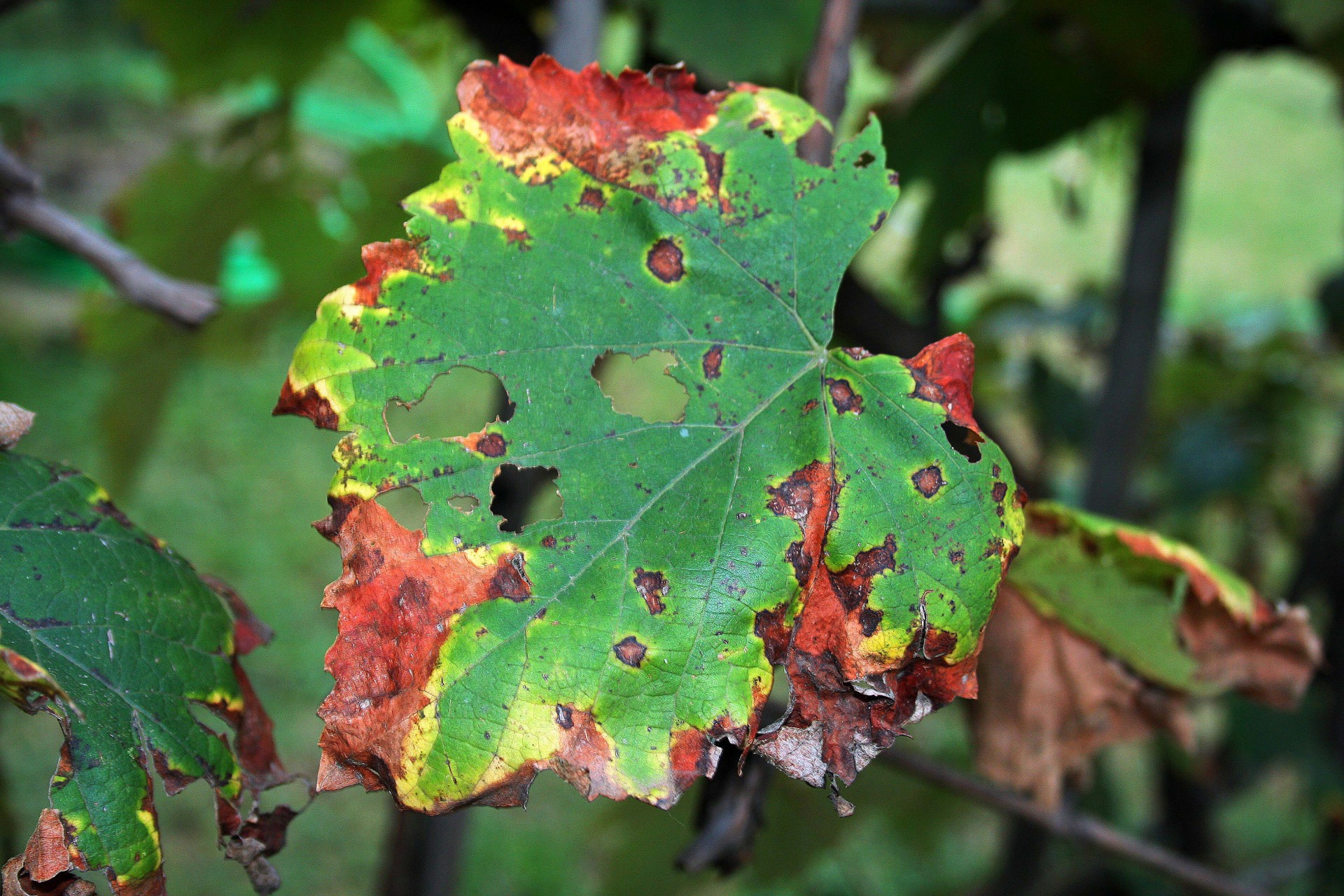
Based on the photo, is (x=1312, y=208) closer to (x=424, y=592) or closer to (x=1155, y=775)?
(x=1155, y=775)

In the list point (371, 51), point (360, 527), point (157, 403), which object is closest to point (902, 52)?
point (157, 403)

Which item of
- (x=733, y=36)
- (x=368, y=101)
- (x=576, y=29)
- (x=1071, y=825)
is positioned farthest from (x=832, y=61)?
(x=368, y=101)

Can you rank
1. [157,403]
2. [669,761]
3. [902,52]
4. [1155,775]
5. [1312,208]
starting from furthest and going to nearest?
[1312,208] → [1155,775] → [902,52] → [157,403] → [669,761]

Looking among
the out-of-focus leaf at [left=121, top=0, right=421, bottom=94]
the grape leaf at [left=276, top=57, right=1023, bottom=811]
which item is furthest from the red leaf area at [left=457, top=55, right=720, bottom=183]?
the out-of-focus leaf at [left=121, top=0, right=421, bottom=94]

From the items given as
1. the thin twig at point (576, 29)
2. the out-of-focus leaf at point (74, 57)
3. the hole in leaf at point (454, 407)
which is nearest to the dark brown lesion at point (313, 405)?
the thin twig at point (576, 29)

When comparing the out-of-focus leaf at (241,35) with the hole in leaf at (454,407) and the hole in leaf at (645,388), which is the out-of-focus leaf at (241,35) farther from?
the hole in leaf at (645,388)

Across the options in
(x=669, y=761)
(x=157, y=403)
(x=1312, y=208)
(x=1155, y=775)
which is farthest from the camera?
(x=1312, y=208)

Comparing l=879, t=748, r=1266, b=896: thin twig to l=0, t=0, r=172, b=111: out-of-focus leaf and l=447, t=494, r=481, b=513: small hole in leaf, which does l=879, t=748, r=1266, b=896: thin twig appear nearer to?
l=447, t=494, r=481, b=513: small hole in leaf
